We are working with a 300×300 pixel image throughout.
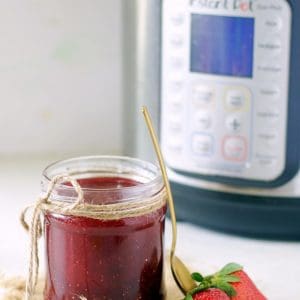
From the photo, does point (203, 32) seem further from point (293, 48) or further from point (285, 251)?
point (285, 251)

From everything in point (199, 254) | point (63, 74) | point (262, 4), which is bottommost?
point (199, 254)

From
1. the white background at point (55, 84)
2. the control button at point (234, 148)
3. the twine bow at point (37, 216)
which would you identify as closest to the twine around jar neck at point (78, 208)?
the twine bow at point (37, 216)

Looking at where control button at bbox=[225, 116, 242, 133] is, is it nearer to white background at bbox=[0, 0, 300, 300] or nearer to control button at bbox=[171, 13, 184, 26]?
control button at bbox=[171, 13, 184, 26]

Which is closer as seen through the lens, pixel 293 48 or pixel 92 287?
pixel 92 287

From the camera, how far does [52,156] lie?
1.12 metres

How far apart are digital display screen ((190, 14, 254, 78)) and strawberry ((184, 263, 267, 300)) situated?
0.63 ft

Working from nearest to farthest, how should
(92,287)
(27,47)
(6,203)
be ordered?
(92,287) → (6,203) → (27,47)

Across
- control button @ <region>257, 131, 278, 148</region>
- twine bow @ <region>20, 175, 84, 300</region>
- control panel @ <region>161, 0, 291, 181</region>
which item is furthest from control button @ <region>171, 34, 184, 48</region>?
twine bow @ <region>20, 175, 84, 300</region>

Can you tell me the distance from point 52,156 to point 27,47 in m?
0.13

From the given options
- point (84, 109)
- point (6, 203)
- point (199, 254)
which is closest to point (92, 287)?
point (199, 254)

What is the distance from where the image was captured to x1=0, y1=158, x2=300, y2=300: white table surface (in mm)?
786

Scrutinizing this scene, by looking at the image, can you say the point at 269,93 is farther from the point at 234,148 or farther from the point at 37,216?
the point at 37,216

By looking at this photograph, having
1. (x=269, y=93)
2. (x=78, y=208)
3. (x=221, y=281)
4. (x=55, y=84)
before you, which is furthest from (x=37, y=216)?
(x=55, y=84)

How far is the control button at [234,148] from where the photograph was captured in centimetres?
83
